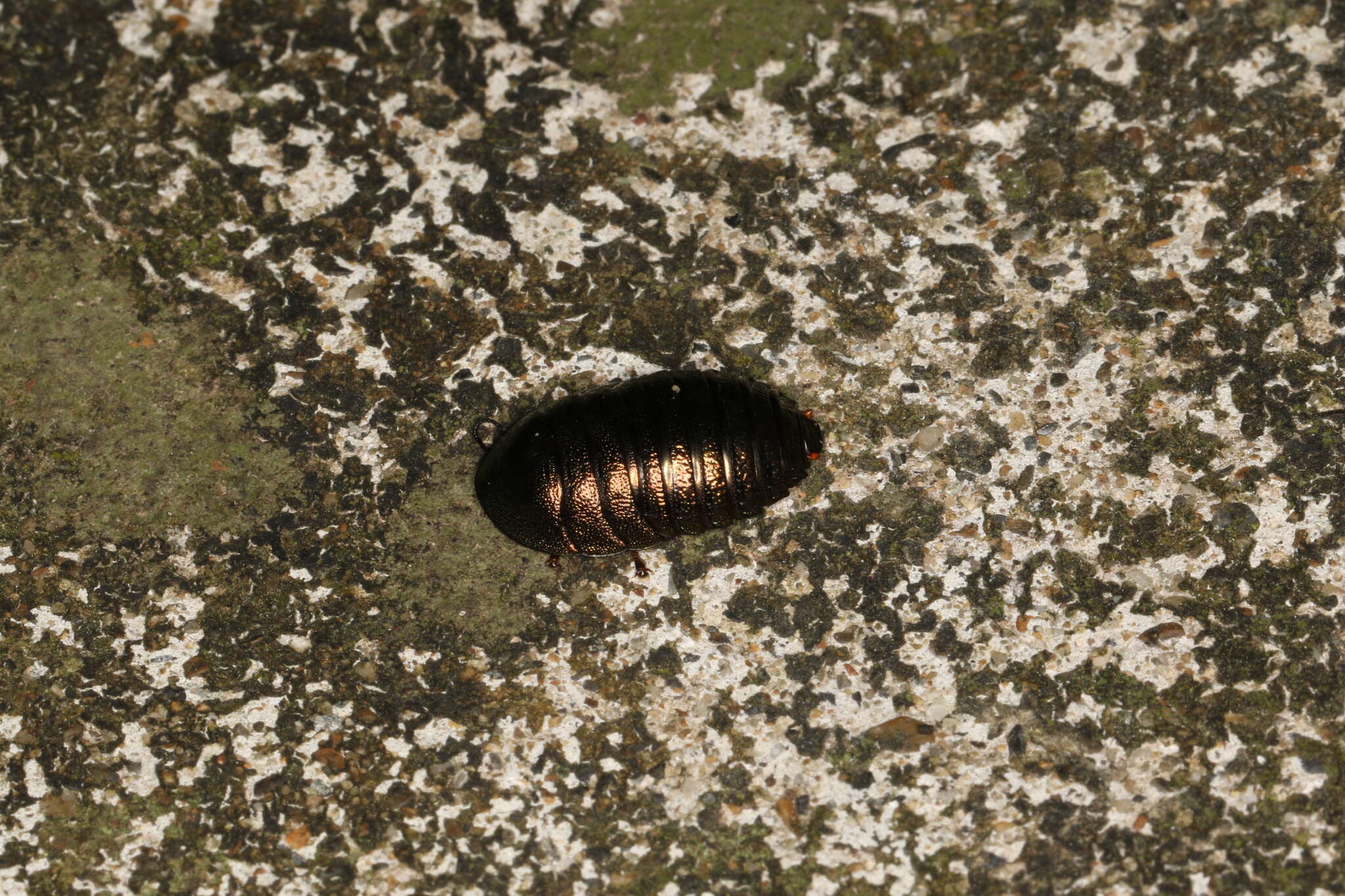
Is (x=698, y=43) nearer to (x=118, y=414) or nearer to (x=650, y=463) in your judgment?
(x=650, y=463)

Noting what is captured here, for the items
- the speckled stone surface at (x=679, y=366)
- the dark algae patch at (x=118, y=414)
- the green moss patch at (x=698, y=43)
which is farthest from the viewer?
the green moss patch at (x=698, y=43)

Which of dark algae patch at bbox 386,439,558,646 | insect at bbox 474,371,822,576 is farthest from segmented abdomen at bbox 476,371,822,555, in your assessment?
dark algae patch at bbox 386,439,558,646

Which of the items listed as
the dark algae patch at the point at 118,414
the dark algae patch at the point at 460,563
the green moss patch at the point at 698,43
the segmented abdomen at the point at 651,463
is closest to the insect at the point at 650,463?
the segmented abdomen at the point at 651,463

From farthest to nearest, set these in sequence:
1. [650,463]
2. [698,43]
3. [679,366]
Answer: [698,43] < [679,366] < [650,463]

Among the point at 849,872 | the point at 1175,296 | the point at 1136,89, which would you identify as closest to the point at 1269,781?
the point at 849,872

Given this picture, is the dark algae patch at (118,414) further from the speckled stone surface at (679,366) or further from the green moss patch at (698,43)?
the green moss patch at (698,43)

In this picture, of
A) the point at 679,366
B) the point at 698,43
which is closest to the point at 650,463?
the point at 679,366

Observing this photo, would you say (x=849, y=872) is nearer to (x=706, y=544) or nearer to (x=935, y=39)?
(x=706, y=544)
